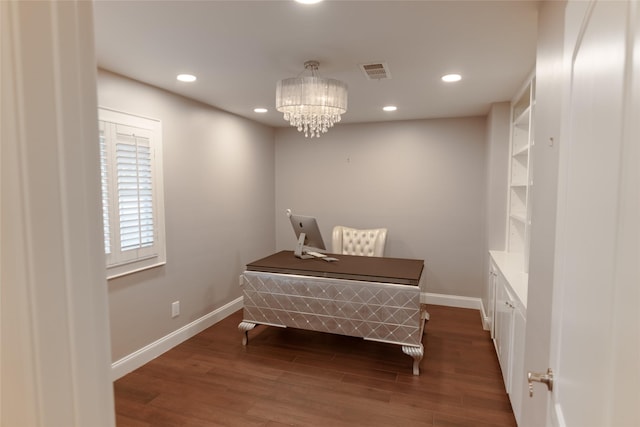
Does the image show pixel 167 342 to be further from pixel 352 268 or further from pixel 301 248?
pixel 352 268

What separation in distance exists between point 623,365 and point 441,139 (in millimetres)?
4366

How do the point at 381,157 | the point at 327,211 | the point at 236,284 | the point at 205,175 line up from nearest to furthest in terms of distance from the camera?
the point at 205,175, the point at 236,284, the point at 381,157, the point at 327,211

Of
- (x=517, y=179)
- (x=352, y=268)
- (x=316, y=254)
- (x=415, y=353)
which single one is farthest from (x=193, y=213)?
(x=517, y=179)

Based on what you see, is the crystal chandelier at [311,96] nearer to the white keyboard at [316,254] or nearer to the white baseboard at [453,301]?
the white keyboard at [316,254]

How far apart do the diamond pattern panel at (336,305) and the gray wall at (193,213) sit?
73cm

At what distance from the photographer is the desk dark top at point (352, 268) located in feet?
9.98

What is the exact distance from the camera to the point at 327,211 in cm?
517

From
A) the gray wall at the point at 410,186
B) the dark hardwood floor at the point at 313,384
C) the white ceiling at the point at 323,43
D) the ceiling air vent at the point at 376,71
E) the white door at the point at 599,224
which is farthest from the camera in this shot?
the gray wall at the point at 410,186

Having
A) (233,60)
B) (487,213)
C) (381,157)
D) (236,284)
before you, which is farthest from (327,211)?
(233,60)

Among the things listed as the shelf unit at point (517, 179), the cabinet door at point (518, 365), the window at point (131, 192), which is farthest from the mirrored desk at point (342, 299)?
the shelf unit at point (517, 179)

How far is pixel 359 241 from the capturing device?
15.7 feet

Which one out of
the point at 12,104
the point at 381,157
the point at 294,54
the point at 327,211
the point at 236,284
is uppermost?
the point at 294,54

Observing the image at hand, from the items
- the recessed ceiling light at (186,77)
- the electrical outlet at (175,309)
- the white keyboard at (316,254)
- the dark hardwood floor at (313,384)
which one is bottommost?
the dark hardwood floor at (313,384)

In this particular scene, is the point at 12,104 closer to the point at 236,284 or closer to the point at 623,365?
the point at 623,365
